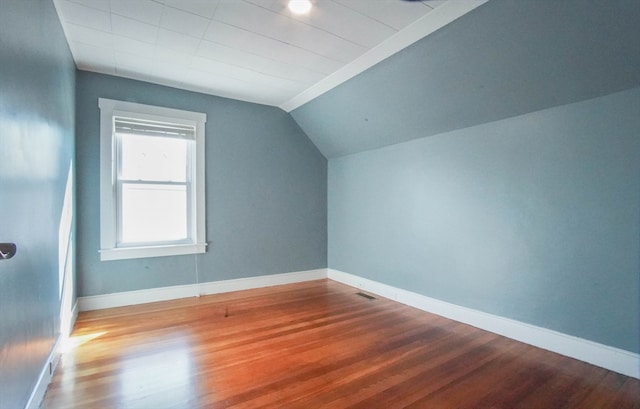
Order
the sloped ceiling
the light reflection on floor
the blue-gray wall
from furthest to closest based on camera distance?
the light reflection on floor, the blue-gray wall, the sloped ceiling

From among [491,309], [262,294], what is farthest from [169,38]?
[491,309]

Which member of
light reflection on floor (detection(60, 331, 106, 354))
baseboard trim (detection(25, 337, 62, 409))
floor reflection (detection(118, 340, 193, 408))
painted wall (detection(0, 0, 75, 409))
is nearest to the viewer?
painted wall (detection(0, 0, 75, 409))

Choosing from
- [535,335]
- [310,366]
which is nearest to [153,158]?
[310,366]

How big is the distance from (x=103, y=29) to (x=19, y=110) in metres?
1.48

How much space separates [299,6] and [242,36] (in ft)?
2.13

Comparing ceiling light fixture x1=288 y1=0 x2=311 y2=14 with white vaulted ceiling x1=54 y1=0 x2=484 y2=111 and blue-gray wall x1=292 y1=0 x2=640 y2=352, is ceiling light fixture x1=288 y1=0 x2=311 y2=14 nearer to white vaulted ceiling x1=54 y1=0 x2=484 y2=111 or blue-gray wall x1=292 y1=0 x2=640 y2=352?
white vaulted ceiling x1=54 y1=0 x2=484 y2=111

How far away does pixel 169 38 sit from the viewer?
8.72ft

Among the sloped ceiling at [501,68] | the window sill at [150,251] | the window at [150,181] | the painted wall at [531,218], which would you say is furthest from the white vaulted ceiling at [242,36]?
the window sill at [150,251]

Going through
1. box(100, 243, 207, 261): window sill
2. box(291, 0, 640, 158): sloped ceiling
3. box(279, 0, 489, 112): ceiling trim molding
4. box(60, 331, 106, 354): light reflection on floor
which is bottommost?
box(60, 331, 106, 354): light reflection on floor

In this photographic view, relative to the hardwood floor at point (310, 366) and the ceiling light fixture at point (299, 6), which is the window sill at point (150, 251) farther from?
the ceiling light fixture at point (299, 6)

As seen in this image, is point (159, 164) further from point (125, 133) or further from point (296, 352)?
point (296, 352)

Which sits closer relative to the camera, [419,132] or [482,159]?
[482,159]

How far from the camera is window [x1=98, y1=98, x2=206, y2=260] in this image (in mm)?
3434

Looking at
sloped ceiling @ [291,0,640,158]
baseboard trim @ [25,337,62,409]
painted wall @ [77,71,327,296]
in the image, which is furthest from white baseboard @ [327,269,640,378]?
baseboard trim @ [25,337,62,409]
